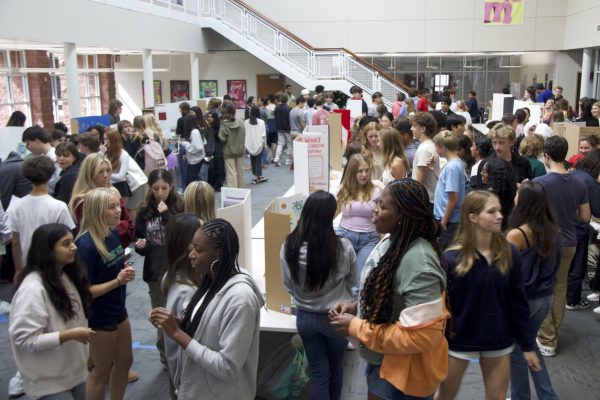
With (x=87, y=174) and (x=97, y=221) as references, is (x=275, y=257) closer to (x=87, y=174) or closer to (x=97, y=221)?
(x=97, y=221)

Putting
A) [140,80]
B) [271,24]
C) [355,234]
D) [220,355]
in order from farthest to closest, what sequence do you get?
[140,80]
[271,24]
[355,234]
[220,355]

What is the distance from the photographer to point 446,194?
5.11 metres

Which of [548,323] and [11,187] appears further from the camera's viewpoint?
[11,187]

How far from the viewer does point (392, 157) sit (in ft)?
18.7

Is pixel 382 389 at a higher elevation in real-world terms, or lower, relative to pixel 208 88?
lower

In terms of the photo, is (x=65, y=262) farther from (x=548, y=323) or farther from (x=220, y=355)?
(x=548, y=323)

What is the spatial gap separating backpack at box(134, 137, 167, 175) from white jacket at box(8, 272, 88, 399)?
521 cm

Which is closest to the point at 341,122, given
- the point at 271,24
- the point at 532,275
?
the point at 532,275

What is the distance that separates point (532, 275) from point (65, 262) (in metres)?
2.54

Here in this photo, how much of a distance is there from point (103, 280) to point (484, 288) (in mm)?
2058

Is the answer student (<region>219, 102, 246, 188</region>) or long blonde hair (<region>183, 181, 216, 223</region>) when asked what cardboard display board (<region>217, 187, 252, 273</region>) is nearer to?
long blonde hair (<region>183, 181, 216, 223</region>)

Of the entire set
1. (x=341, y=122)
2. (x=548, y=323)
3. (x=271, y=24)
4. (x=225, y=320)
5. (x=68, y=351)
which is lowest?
(x=548, y=323)

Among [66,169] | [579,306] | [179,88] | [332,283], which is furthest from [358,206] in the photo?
[179,88]

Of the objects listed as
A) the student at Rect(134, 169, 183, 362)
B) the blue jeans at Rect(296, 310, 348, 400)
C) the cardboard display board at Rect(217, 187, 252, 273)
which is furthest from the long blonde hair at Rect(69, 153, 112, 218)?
the blue jeans at Rect(296, 310, 348, 400)
